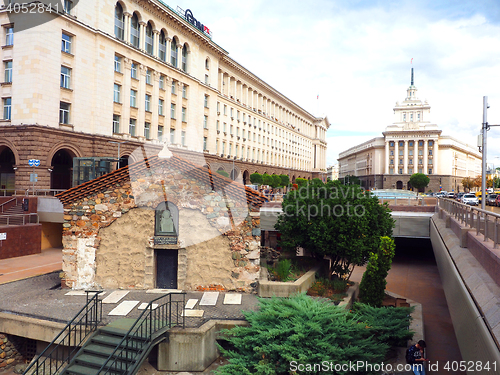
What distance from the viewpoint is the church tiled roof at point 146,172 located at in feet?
47.8

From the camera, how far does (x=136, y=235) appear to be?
48.2ft

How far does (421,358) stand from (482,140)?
15093mm

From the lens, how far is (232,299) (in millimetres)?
13586

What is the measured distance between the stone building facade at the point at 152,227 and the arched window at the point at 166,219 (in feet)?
0.12

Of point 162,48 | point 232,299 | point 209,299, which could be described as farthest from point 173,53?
point 232,299

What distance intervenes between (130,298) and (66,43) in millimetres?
27092

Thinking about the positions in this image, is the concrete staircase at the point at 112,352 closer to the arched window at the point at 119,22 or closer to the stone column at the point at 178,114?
the arched window at the point at 119,22

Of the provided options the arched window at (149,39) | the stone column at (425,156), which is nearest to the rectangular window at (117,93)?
the arched window at (149,39)

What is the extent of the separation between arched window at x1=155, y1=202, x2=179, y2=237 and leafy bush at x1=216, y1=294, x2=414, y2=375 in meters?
5.20

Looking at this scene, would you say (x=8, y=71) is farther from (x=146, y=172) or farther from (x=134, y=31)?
(x=146, y=172)

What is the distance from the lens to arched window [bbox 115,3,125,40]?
3781 cm

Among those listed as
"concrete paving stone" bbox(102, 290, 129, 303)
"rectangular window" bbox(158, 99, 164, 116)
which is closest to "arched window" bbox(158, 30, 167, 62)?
"rectangular window" bbox(158, 99, 164, 116)

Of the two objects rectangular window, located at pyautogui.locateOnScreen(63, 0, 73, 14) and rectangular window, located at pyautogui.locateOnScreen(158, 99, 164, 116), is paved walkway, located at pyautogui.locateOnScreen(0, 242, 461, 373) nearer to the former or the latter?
rectangular window, located at pyautogui.locateOnScreen(63, 0, 73, 14)

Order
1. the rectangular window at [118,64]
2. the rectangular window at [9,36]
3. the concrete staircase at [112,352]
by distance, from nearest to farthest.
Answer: the concrete staircase at [112,352] < the rectangular window at [9,36] < the rectangular window at [118,64]
